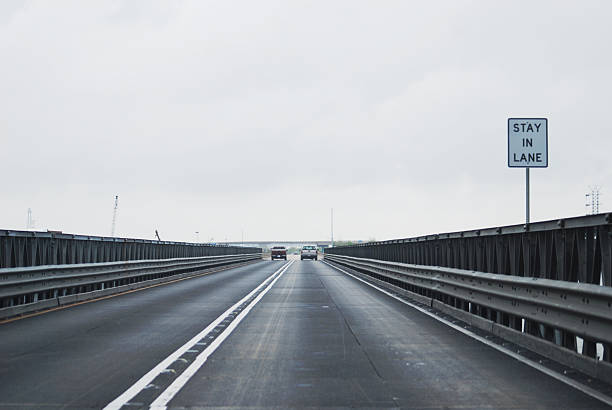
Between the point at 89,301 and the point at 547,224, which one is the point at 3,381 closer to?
the point at 547,224

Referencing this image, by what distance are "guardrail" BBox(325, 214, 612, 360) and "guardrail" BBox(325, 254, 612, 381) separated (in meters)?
0.14

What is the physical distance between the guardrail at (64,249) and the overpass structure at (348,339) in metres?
0.06

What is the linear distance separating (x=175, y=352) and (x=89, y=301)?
9.00m

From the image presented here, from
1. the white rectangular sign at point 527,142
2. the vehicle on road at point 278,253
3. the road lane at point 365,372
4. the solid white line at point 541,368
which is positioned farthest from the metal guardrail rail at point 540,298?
the vehicle on road at point 278,253

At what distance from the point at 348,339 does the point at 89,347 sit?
3987mm

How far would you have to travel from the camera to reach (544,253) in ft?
32.2

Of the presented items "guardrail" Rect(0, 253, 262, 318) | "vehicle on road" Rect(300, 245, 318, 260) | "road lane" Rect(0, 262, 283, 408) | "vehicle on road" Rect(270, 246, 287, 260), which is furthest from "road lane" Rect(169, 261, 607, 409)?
"vehicle on road" Rect(270, 246, 287, 260)

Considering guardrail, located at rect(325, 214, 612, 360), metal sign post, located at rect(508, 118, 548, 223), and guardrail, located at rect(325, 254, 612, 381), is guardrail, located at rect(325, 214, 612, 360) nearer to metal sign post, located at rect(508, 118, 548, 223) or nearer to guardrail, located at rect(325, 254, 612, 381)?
guardrail, located at rect(325, 254, 612, 381)

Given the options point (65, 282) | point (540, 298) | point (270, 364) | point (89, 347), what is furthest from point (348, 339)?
point (65, 282)

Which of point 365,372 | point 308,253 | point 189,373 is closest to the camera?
point 189,373

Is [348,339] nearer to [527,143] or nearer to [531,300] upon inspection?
[531,300]

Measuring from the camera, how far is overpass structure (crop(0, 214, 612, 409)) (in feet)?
21.9

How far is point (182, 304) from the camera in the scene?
1692 cm

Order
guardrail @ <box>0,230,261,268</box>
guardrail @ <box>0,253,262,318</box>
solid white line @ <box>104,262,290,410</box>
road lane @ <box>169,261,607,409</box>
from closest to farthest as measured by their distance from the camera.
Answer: solid white line @ <box>104,262,290,410</box>
road lane @ <box>169,261,607,409</box>
guardrail @ <box>0,253,262,318</box>
guardrail @ <box>0,230,261,268</box>
